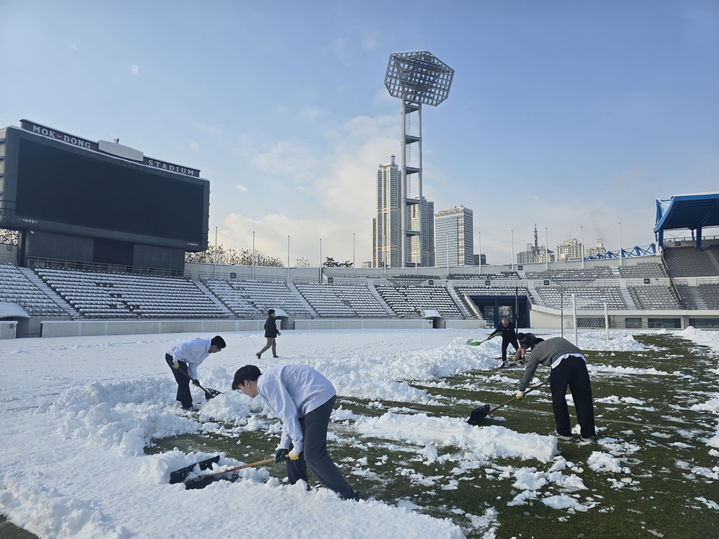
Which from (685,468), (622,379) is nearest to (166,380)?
(685,468)

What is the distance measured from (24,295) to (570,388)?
1212 inches

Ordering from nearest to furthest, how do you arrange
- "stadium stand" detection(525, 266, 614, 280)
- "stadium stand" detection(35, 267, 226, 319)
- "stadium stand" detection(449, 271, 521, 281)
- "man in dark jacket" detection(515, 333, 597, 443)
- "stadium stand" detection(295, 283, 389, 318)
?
"man in dark jacket" detection(515, 333, 597, 443) → "stadium stand" detection(35, 267, 226, 319) → "stadium stand" detection(295, 283, 389, 318) → "stadium stand" detection(525, 266, 614, 280) → "stadium stand" detection(449, 271, 521, 281)

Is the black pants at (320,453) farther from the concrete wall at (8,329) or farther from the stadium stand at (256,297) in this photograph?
the stadium stand at (256,297)

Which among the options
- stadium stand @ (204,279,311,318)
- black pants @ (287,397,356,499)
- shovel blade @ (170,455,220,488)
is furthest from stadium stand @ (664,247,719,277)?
shovel blade @ (170,455,220,488)

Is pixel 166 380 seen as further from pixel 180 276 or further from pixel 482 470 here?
pixel 180 276

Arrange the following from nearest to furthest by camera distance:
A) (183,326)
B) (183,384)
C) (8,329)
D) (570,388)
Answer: (570,388), (183,384), (8,329), (183,326)

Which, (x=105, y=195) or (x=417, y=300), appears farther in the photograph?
(x=417, y=300)

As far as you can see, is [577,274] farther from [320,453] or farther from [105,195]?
[320,453]

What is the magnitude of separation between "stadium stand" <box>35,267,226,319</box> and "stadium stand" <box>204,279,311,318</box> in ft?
7.74

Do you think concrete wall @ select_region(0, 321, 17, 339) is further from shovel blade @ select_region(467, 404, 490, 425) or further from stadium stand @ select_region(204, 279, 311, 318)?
shovel blade @ select_region(467, 404, 490, 425)

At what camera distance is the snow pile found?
531cm

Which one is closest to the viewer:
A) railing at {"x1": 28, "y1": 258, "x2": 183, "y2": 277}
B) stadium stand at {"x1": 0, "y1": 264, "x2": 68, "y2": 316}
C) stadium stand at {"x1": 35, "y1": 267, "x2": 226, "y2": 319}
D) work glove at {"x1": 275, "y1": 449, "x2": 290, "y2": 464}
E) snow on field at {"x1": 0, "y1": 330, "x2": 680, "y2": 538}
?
snow on field at {"x1": 0, "y1": 330, "x2": 680, "y2": 538}

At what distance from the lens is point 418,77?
6050cm

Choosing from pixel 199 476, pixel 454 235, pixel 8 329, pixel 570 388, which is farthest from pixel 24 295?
pixel 454 235
